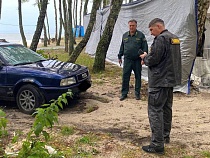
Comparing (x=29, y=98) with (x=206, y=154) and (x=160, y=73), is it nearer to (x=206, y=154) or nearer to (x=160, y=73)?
(x=160, y=73)

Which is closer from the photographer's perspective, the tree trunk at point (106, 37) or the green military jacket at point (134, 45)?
the green military jacket at point (134, 45)

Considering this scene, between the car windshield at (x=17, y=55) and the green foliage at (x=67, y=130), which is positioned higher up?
the car windshield at (x=17, y=55)

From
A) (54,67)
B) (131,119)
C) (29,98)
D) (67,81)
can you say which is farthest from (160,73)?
(29,98)

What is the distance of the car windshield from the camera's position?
6702 mm

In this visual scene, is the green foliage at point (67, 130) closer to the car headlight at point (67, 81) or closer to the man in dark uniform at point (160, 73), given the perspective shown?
the car headlight at point (67, 81)

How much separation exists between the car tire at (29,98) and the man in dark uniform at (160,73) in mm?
2702

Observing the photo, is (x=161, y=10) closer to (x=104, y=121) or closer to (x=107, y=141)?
(x=104, y=121)

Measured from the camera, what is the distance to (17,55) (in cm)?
699

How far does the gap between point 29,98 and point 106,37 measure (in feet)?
15.9

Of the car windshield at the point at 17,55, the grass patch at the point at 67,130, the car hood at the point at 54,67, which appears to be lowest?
the grass patch at the point at 67,130

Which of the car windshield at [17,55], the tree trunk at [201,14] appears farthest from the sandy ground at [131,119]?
the tree trunk at [201,14]

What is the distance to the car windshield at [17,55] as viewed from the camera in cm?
670

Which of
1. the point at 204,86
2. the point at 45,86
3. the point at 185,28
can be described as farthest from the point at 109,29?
the point at 45,86

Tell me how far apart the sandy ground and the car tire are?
0.17m
